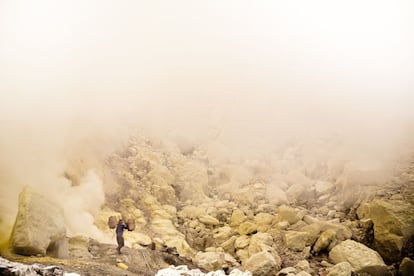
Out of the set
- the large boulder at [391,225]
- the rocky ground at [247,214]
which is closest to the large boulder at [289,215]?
the rocky ground at [247,214]

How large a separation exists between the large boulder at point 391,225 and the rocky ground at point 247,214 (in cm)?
3

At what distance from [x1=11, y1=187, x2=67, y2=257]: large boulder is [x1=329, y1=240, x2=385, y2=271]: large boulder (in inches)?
281

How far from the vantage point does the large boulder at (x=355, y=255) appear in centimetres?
939

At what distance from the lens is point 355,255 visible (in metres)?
9.62

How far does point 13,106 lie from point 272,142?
11.0m

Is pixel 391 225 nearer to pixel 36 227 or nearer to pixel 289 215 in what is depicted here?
pixel 289 215

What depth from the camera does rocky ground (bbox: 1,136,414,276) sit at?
923 cm

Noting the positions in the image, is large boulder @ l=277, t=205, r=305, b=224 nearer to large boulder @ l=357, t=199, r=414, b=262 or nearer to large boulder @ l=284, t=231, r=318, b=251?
large boulder @ l=284, t=231, r=318, b=251

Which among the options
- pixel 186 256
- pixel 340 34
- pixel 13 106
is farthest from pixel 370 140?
pixel 13 106

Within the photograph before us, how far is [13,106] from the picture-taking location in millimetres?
13695

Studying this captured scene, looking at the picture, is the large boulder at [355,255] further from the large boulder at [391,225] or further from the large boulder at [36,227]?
the large boulder at [36,227]

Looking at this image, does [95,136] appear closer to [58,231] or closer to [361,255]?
[58,231]

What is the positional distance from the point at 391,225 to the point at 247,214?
452 centimetres

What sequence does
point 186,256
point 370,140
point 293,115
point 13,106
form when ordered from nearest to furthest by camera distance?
point 186,256 < point 13,106 < point 370,140 < point 293,115
